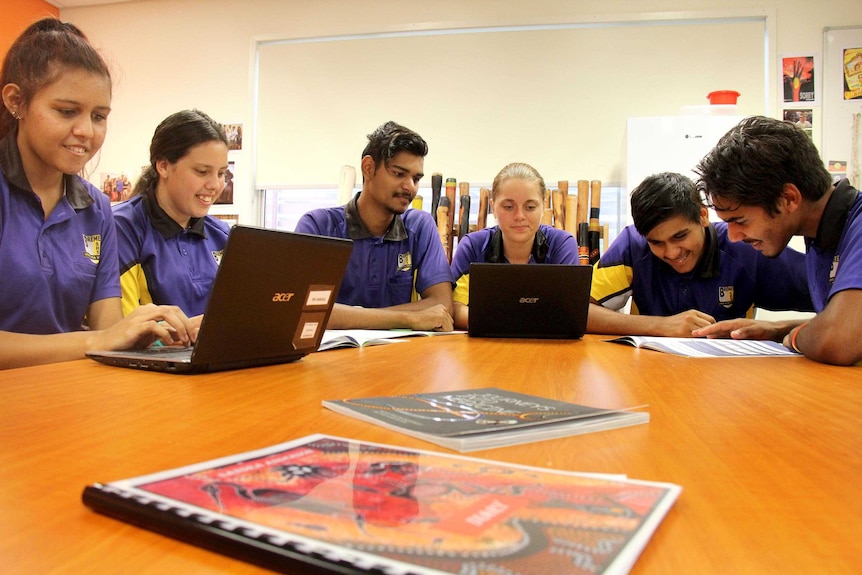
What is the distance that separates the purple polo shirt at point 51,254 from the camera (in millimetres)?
1423

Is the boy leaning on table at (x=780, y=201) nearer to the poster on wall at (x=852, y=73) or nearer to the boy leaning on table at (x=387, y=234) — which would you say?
the boy leaning on table at (x=387, y=234)

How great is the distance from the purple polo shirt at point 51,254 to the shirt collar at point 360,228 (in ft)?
3.18

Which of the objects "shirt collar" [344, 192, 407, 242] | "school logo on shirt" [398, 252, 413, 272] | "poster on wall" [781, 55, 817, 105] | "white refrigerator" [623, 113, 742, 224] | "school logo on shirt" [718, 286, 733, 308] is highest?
"poster on wall" [781, 55, 817, 105]

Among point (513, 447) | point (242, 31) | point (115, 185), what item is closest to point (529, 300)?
point (513, 447)

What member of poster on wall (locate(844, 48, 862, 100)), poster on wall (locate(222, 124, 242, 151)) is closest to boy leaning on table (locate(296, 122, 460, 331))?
poster on wall (locate(222, 124, 242, 151))

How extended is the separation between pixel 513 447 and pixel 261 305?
0.57 metres

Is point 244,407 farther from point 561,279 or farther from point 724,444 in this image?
point 561,279

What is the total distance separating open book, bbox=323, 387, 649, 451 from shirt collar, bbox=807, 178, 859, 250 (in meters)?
1.33

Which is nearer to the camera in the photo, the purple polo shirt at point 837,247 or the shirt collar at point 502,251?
the purple polo shirt at point 837,247

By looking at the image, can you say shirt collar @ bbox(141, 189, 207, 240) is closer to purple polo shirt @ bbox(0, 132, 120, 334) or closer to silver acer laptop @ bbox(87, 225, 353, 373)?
purple polo shirt @ bbox(0, 132, 120, 334)

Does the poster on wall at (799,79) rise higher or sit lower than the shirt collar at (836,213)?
higher

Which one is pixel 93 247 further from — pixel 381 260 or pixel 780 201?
pixel 780 201

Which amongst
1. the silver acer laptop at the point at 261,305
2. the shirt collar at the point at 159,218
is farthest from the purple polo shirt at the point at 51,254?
the silver acer laptop at the point at 261,305

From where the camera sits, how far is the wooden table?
33 cm
